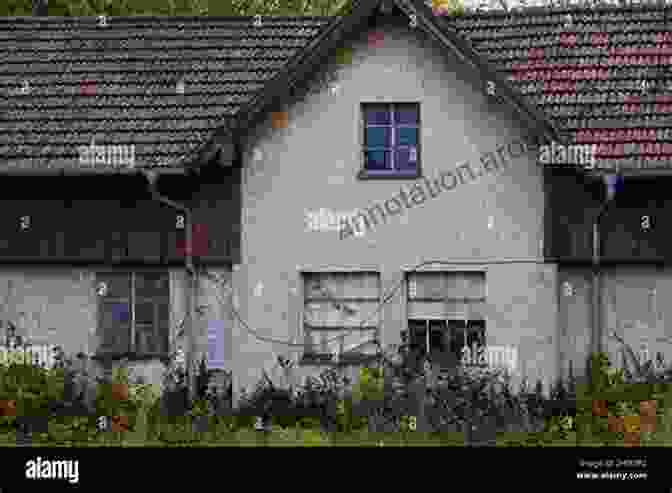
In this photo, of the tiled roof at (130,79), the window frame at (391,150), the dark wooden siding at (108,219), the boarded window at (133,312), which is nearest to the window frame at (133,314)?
the boarded window at (133,312)

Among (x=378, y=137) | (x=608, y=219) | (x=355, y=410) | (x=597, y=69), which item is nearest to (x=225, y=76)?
(x=378, y=137)

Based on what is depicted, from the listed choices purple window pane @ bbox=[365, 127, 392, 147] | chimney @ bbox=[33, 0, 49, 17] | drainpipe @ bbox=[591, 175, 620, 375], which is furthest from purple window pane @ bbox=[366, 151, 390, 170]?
chimney @ bbox=[33, 0, 49, 17]

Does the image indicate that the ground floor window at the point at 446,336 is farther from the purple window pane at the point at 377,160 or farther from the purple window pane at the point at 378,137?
the purple window pane at the point at 378,137

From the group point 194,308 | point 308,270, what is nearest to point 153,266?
point 194,308

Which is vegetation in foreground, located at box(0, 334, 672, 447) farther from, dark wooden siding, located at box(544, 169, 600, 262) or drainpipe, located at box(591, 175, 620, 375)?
dark wooden siding, located at box(544, 169, 600, 262)

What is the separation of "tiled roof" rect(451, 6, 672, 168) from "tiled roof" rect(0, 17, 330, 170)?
295 cm

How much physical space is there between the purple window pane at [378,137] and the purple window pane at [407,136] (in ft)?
0.46

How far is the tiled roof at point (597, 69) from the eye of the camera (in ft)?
69.9

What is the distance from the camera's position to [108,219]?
22.3m

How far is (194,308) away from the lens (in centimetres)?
2214

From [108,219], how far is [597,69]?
7337 millimetres

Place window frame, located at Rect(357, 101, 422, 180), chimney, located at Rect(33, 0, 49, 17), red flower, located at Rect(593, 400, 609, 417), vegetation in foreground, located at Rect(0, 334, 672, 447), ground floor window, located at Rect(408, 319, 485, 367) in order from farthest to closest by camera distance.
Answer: chimney, located at Rect(33, 0, 49, 17)
window frame, located at Rect(357, 101, 422, 180)
ground floor window, located at Rect(408, 319, 485, 367)
red flower, located at Rect(593, 400, 609, 417)
vegetation in foreground, located at Rect(0, 334, 672, 447)

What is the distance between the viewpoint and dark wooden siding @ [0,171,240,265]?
22.0m
